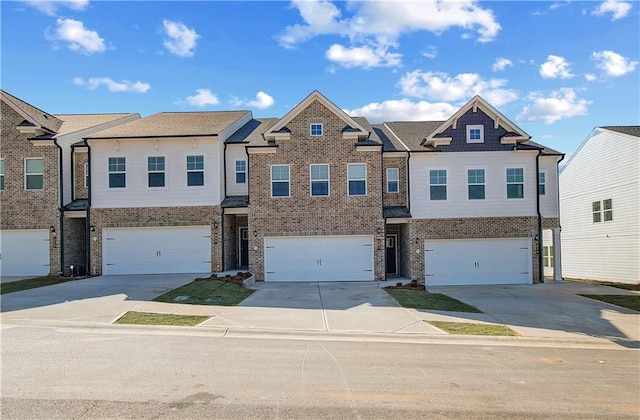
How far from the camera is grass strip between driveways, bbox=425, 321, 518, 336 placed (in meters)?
10.4

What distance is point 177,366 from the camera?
729cm

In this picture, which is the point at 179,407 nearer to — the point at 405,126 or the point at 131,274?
the point at 131,274

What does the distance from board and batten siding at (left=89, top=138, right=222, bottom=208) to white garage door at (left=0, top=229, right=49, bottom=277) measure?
10.4 feet

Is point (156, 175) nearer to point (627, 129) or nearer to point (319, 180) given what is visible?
point (319, 180)

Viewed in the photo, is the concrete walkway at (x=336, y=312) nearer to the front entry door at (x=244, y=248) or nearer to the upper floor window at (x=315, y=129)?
the front entry door at (x=244, y=248)

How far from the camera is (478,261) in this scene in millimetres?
20688

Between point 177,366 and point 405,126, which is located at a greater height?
point 405,126

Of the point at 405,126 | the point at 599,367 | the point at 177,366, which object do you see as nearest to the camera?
the point at 177,366

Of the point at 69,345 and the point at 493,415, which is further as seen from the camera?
the point at 69,345

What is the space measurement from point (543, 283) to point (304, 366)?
56.1ft

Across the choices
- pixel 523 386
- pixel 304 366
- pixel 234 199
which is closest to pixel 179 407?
pixel 304 366

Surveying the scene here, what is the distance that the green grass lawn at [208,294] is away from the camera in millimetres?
13950

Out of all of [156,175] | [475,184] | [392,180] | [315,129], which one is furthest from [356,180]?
[156,175]

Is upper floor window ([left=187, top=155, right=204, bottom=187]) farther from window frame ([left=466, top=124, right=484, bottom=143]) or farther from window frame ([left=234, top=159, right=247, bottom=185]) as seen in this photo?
window frame ([left=466, top=124, right=484, bottom=143])
